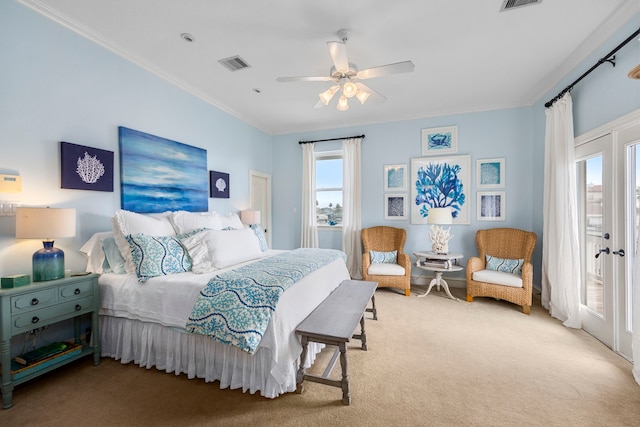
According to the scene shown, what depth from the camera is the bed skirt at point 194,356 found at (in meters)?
1.92

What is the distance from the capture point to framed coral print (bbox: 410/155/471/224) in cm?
463

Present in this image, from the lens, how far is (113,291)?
2375mm

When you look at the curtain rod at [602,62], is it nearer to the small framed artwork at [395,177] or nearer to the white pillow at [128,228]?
the small framed artwork at [395,177]

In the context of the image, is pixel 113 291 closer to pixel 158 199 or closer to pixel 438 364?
pixel 158 199

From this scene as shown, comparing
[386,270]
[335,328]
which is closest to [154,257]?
[335,328]

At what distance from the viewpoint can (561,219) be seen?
3195 mm

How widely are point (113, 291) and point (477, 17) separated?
3.99 meters

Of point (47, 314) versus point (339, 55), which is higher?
point (339, 55)

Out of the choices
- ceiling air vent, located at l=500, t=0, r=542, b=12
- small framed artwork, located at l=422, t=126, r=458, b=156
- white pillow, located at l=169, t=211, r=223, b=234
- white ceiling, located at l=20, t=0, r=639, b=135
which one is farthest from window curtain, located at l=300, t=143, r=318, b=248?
ceiling air vent, located at l=500, t=0, r=542, b=12

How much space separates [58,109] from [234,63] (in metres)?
1.71

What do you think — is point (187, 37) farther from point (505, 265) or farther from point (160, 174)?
point (505, 265)

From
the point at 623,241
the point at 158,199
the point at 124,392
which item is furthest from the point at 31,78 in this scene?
the point at 623,241

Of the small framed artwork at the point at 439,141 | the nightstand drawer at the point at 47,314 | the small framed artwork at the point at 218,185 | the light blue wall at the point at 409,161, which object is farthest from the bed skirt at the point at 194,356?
the small framed artwork at the point at 439,141

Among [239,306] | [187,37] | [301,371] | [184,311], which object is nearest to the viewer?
[239,306]
